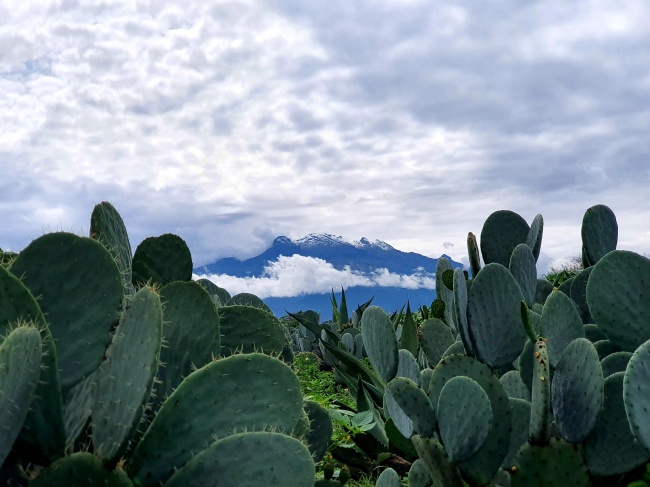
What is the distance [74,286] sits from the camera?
38.7 inches

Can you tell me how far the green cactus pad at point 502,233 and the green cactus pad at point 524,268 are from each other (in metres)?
0.33

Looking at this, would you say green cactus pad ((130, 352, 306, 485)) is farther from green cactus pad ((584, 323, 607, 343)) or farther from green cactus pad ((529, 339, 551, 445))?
green cactus pad ((584, 323, 607, 343))

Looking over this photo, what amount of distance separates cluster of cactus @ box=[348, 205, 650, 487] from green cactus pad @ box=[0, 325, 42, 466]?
1.34m

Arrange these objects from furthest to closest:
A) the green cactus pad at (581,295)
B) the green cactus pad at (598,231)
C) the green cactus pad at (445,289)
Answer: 1. the green cactus pad at (445,289)
2. the green cactus pad at (598,231)
3. the green cactus pad at (581,295)

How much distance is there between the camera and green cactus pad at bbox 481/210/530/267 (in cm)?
342

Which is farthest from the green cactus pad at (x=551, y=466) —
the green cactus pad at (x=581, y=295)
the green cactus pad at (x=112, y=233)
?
the green cactus pad at (x=112, y=233)

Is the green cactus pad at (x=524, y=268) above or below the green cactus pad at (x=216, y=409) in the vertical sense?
above

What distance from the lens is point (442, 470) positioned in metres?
2.07

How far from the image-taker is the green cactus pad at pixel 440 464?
6.73 ft

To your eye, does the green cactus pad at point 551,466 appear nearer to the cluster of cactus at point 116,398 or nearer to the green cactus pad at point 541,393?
the green cactus pad at point 541,393

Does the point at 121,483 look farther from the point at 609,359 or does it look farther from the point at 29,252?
the point at 609,359

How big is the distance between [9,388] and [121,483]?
20cm

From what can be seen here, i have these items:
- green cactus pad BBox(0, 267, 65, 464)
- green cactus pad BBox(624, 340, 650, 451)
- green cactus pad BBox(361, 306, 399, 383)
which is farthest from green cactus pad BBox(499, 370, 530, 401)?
green cactus pad BBox(0, 267, 65, 464)

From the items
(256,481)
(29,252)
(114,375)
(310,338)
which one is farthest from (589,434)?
(310,338)
